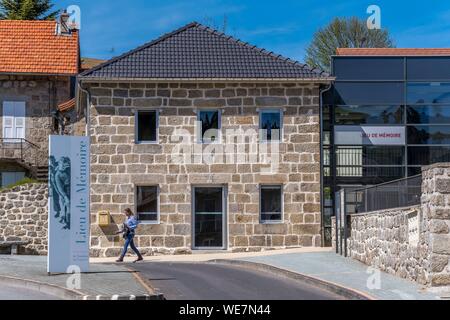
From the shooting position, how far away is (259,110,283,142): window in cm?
2747

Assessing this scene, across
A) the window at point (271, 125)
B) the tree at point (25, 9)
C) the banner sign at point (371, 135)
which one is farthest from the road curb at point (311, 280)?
the tree at point (25, 9)

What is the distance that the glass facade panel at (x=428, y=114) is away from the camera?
28.0 m

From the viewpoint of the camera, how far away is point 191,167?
27281 millimetres

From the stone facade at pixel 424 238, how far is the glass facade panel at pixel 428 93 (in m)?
9.66

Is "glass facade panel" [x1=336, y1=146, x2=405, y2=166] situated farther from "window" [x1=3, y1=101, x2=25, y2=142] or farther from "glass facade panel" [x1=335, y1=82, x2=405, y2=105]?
"window" [x1=3, y1=101, x2=25, y2=142]

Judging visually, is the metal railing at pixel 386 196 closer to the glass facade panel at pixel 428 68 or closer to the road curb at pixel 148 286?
the road curb at pixel 148 286

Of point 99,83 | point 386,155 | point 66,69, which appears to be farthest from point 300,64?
point 66,69

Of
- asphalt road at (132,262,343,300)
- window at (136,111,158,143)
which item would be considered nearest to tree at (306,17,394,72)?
window at (136,111,158,143)

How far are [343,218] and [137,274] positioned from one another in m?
6.88

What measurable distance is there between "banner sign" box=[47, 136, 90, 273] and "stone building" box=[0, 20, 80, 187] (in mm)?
18529

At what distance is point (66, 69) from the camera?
121ft

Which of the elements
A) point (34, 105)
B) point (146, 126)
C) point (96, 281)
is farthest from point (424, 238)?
point (34, 105)

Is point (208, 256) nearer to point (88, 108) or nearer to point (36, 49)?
point (88, 108)
